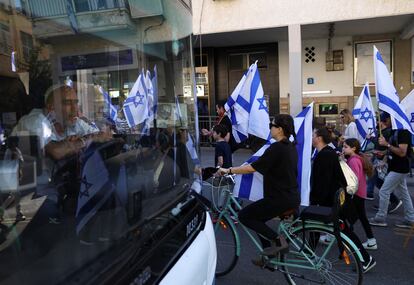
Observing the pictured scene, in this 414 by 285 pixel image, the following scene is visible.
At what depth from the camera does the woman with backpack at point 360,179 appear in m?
4.70

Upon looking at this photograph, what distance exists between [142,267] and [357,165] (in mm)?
3796

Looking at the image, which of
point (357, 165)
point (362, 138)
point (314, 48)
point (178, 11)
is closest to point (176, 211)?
point (178, 11)

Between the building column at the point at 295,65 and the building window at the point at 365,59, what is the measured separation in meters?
3.43

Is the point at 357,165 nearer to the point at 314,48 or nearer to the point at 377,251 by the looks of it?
the point at 377,251

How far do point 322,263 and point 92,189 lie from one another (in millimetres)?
2690

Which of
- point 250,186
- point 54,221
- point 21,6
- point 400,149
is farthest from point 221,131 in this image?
point 21,6

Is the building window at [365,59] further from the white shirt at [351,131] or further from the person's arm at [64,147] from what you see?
the person's arm at [64,147]

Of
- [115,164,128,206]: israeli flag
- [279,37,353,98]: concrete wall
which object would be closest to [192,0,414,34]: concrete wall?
[279,37,353,98]: concrete wall

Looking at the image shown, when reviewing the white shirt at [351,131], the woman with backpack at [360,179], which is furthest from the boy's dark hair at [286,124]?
the white shirt at [351,131]

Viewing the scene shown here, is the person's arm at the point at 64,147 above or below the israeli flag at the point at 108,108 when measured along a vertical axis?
below

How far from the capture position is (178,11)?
8.02ft

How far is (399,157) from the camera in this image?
17.8 ft

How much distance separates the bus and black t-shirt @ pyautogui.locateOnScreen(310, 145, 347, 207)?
88.2 inches

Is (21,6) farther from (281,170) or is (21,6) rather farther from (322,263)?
(322,263)
